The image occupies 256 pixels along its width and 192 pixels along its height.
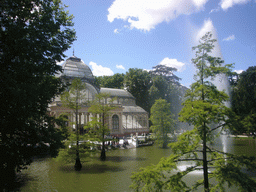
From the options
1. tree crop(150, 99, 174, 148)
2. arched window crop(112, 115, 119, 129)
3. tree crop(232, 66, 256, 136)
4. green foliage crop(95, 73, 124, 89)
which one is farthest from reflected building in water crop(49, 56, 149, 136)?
green foliage crop(95, 73, 124, 89)

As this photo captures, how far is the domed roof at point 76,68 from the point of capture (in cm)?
4200

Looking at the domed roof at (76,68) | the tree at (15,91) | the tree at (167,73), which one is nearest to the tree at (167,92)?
the tree at (167,73)

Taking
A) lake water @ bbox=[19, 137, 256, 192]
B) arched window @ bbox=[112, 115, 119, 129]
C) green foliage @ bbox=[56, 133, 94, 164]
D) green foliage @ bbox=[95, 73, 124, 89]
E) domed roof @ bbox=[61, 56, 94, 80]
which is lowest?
lake water @ bbox=[19, 137, 256, 192]

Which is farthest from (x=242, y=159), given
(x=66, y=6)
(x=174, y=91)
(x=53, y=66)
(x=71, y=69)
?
(x=174, y=91)

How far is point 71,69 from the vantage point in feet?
140

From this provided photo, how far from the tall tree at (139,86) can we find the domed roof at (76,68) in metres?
23.4

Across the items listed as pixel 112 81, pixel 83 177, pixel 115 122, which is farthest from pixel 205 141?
pixel 112 81

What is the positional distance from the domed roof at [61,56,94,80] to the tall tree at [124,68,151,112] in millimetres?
23408

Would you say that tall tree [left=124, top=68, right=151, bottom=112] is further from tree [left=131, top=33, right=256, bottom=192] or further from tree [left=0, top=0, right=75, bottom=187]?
tree [left=131, top=33, right=256, bottom=192]

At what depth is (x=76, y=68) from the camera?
142 ft

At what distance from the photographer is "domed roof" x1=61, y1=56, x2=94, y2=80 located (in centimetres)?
4200

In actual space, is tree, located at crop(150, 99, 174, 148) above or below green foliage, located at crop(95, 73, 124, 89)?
below

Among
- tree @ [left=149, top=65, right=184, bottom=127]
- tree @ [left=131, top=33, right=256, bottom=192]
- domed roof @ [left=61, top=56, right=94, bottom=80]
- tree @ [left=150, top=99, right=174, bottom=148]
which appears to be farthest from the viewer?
tree @ [left=149, top=65, right=184, bottom=127]

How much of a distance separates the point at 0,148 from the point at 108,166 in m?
13.4
